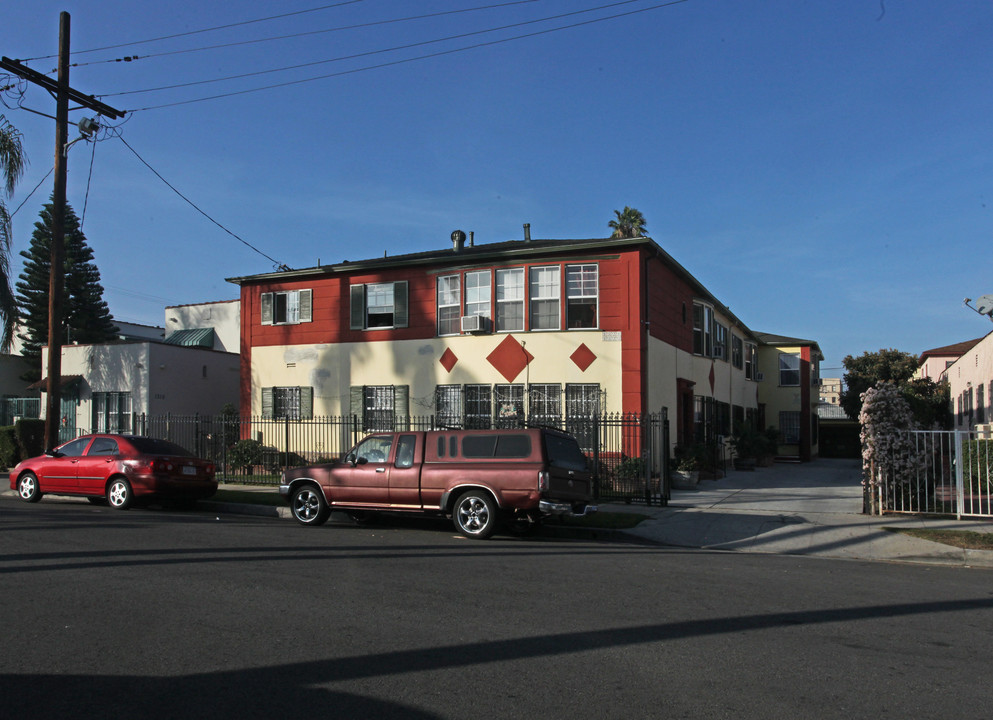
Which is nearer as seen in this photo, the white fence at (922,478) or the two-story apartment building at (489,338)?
the white fence at (922,478)

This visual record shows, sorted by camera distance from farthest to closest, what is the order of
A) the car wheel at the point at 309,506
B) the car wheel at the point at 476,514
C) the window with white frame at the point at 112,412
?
the window with white frame at the point at 112,412, the car wheel at the point at 309,506, the car wheel at the point at 476,514

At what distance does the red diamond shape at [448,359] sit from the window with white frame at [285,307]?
204 inches

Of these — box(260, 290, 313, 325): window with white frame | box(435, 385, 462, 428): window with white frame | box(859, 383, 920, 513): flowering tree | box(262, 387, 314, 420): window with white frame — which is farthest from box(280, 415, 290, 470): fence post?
box(859, 383, 920, 513): flowering tree

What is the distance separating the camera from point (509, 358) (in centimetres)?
2172

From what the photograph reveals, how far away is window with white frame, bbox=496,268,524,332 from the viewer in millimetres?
21781

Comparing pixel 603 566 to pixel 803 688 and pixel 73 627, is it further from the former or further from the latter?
pixel 73 627

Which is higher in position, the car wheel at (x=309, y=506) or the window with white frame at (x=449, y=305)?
the window with white frame at (x=449, y=305)

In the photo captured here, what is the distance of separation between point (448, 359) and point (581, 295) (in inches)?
165

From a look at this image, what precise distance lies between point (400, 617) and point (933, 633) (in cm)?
450

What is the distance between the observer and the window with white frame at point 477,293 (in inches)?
873

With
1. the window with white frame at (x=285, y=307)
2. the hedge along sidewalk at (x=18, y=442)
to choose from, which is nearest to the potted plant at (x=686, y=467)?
the window with white frame at (x=285, y=307)

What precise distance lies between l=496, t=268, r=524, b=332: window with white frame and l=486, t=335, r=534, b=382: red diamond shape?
413 mm

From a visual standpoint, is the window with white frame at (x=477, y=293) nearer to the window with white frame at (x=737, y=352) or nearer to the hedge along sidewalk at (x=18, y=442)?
the window with white frame at (x=737, y=352)

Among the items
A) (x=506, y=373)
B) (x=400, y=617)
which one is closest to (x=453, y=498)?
(x=400, y=617)
